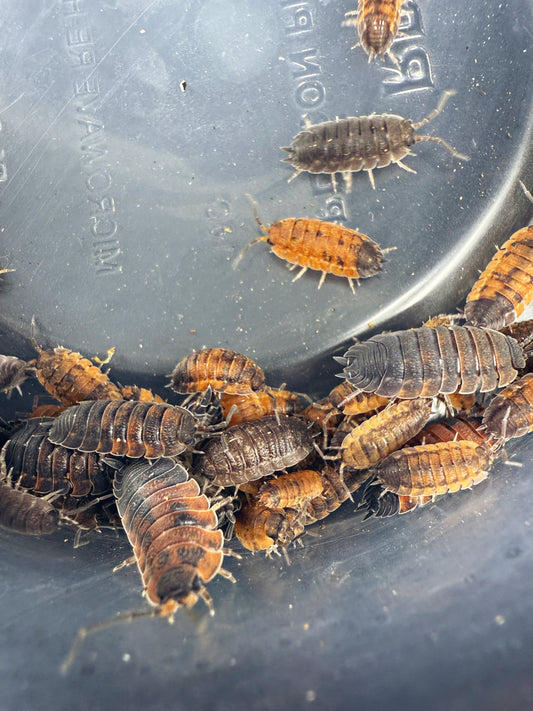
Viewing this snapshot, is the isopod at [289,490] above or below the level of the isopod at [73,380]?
below

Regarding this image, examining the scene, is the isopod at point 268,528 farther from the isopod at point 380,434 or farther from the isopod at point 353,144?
the isopod at point 353,144

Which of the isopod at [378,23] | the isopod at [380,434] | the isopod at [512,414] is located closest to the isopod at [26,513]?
the isopod at [380,434]

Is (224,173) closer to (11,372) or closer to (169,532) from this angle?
(11,372)

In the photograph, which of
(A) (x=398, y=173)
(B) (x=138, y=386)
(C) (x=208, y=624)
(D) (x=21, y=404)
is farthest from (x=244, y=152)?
(C) (x=208, y=624)

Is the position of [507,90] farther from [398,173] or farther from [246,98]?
[246,98]

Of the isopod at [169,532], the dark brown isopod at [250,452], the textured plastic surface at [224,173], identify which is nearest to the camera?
the isopod at [169,532]
